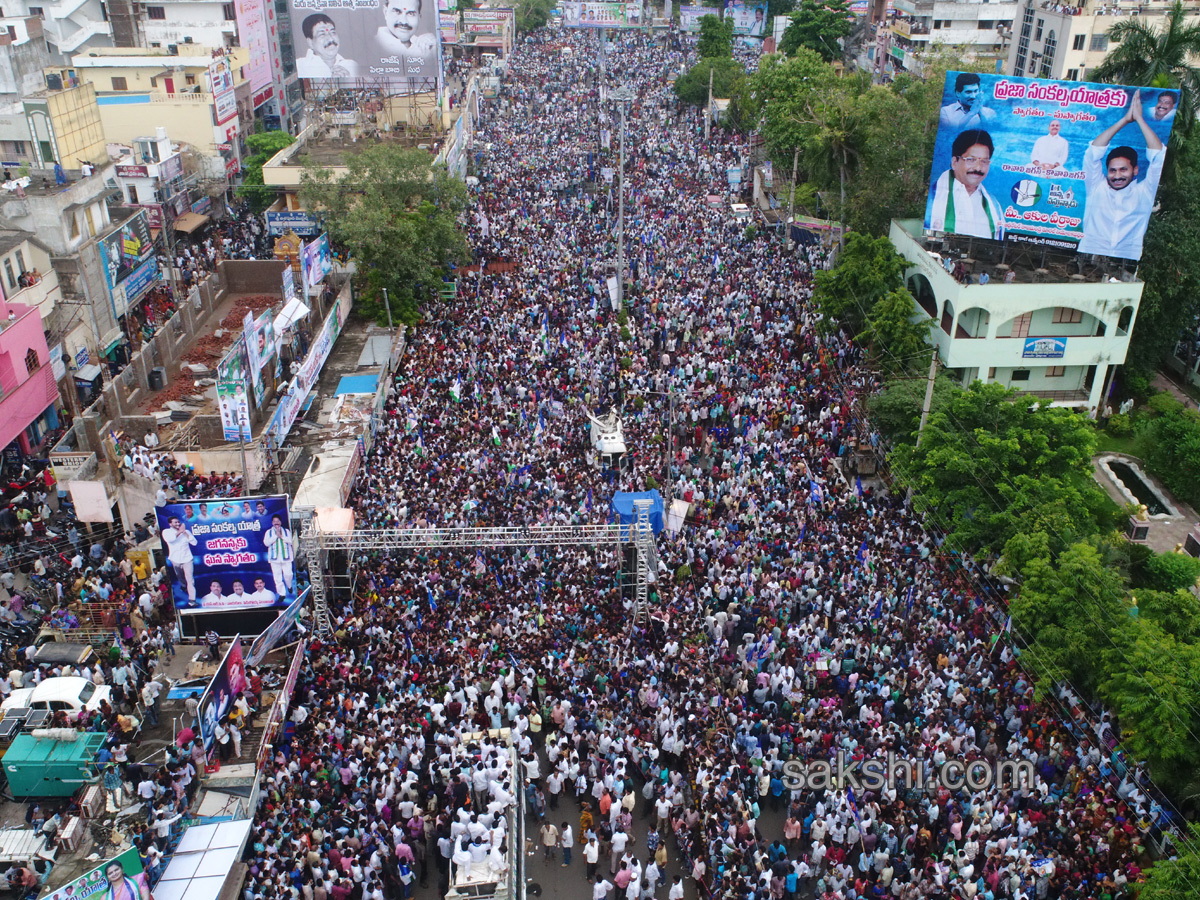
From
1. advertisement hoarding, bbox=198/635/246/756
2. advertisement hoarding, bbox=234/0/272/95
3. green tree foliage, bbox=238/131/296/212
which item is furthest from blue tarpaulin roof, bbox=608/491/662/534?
advertisement hoarding, bbox=234/0/272/95

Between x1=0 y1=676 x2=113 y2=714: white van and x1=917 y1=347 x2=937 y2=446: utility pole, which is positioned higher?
x1=917 y1=347 x2=937 y2=446: utility pole

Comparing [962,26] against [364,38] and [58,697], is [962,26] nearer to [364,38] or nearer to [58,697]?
[364,38]

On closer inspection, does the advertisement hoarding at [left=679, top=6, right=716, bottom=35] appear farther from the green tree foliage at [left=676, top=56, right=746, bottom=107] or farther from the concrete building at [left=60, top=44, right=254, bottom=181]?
the concrete building at [left=60, top=44, right=254, bottom=181]

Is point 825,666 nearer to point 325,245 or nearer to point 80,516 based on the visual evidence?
point 80,516

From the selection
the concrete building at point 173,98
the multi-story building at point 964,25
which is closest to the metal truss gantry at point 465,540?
the concrete building at point 173,98

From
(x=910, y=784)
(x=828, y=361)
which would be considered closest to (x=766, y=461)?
(x=828, y=361)

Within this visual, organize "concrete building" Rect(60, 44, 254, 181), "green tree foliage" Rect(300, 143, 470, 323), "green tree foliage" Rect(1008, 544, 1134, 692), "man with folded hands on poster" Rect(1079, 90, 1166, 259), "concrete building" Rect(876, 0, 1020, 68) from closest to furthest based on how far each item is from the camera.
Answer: "green tree foliage" Rect(1008, 544, 1134, 692)
"man with folded hands on poster" Rect(1079, 90, 1166, 259)
"green tree foliage" Rect(300, 143, 470, 323)
"concrete building" Rect(60, 44, 254, 181)
"concrete building" Rect(876, 0, 1020, 68)

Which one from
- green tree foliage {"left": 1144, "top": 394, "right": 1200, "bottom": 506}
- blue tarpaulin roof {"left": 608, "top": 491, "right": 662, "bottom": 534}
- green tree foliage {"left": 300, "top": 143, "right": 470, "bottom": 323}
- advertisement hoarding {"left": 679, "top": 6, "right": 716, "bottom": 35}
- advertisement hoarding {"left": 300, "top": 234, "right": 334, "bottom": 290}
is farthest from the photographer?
advertisement hoarding {"left": 679, "top": 6, "right": 716, "bottom": 35}
